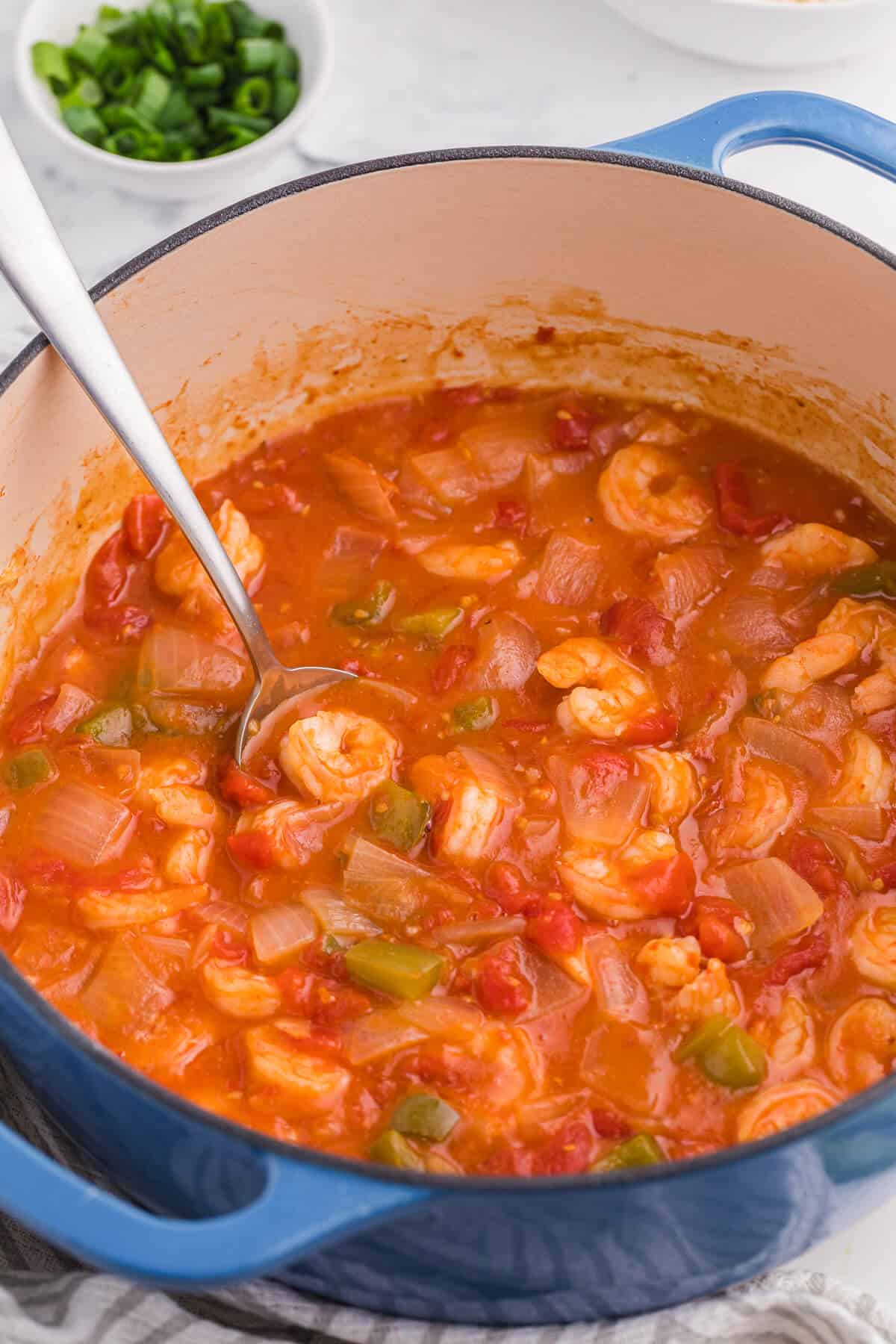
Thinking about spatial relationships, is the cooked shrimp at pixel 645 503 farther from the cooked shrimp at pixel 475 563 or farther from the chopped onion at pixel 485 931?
the chopped onion at pixel 485 931

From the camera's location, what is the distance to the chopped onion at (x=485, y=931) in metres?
3.40

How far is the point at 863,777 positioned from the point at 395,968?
1196 mm

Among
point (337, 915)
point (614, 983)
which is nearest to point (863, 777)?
point (614, 983)

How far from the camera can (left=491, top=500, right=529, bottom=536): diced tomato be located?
412 cm

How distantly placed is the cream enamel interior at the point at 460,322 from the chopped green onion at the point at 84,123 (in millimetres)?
1026

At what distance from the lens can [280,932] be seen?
3432 millimetres

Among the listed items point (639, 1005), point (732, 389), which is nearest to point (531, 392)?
point (732, 389)

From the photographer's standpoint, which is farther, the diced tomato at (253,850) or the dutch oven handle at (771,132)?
the dutch oven handle at (771,132)

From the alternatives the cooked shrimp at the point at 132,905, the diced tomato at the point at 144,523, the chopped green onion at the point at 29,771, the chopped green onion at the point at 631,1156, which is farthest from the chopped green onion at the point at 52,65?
the chopped green onion at the point at 631,1156

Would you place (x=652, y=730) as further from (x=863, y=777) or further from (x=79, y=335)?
(x=79, y=335)

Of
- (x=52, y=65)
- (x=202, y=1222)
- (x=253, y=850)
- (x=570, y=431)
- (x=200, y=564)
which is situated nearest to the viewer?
(x=202, y=1222)

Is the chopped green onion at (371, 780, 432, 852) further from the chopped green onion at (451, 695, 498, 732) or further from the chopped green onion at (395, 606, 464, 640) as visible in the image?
the chopped green onion at (395, 606, 464, 640)

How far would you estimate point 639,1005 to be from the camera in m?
3.32

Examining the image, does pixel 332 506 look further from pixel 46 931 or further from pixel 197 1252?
pixel 197 1252
